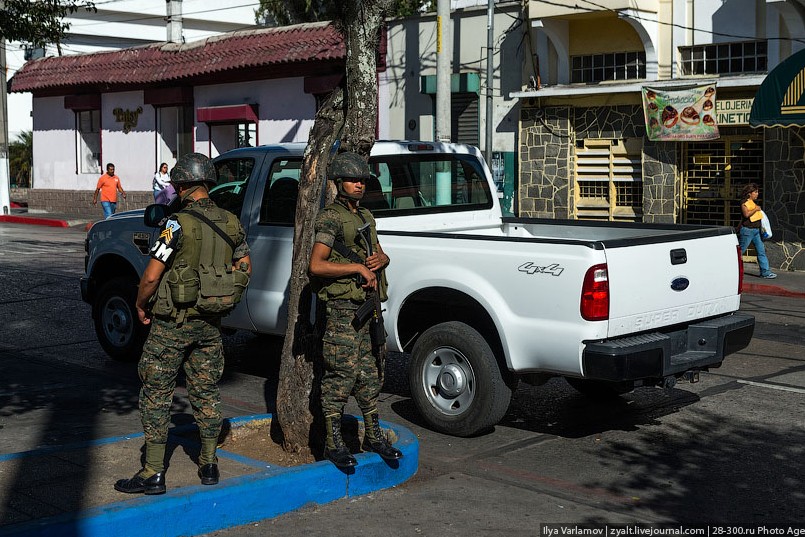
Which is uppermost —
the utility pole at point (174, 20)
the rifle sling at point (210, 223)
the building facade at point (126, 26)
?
the building facade at point (126, 26)

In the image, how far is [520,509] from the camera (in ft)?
19.2

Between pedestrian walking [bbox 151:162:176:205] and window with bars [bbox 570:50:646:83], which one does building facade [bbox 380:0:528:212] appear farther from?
pedestrian walking [bbox 151:162:176:205]

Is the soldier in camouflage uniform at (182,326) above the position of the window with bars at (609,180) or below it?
below

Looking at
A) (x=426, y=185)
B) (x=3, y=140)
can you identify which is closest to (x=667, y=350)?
(x=426, y=185)

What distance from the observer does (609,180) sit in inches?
864

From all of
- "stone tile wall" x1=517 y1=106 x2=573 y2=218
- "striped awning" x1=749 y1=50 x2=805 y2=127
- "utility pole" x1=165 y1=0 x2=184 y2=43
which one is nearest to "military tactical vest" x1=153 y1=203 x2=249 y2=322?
"striped awning" x1=749 y1=50 x2=805 y2=127

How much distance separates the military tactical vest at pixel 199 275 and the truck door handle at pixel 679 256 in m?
2.96

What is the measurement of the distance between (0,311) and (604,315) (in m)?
8.89

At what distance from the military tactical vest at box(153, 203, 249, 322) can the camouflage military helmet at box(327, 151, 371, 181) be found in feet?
2.52

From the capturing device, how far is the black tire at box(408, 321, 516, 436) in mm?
7148

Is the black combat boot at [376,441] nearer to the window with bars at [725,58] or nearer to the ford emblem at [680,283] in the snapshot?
the ford emblem at [680,283]

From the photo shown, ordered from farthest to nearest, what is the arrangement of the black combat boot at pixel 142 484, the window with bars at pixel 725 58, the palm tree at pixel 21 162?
the palm tree at pixel 21 162, the window with bars at pixel 725 58, the black combat boot at pixel 142 484

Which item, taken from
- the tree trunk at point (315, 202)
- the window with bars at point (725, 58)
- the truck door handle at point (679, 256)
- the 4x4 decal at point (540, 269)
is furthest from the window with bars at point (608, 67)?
the tree trunk at point (315, 202)

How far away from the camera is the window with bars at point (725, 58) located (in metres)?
19.6
